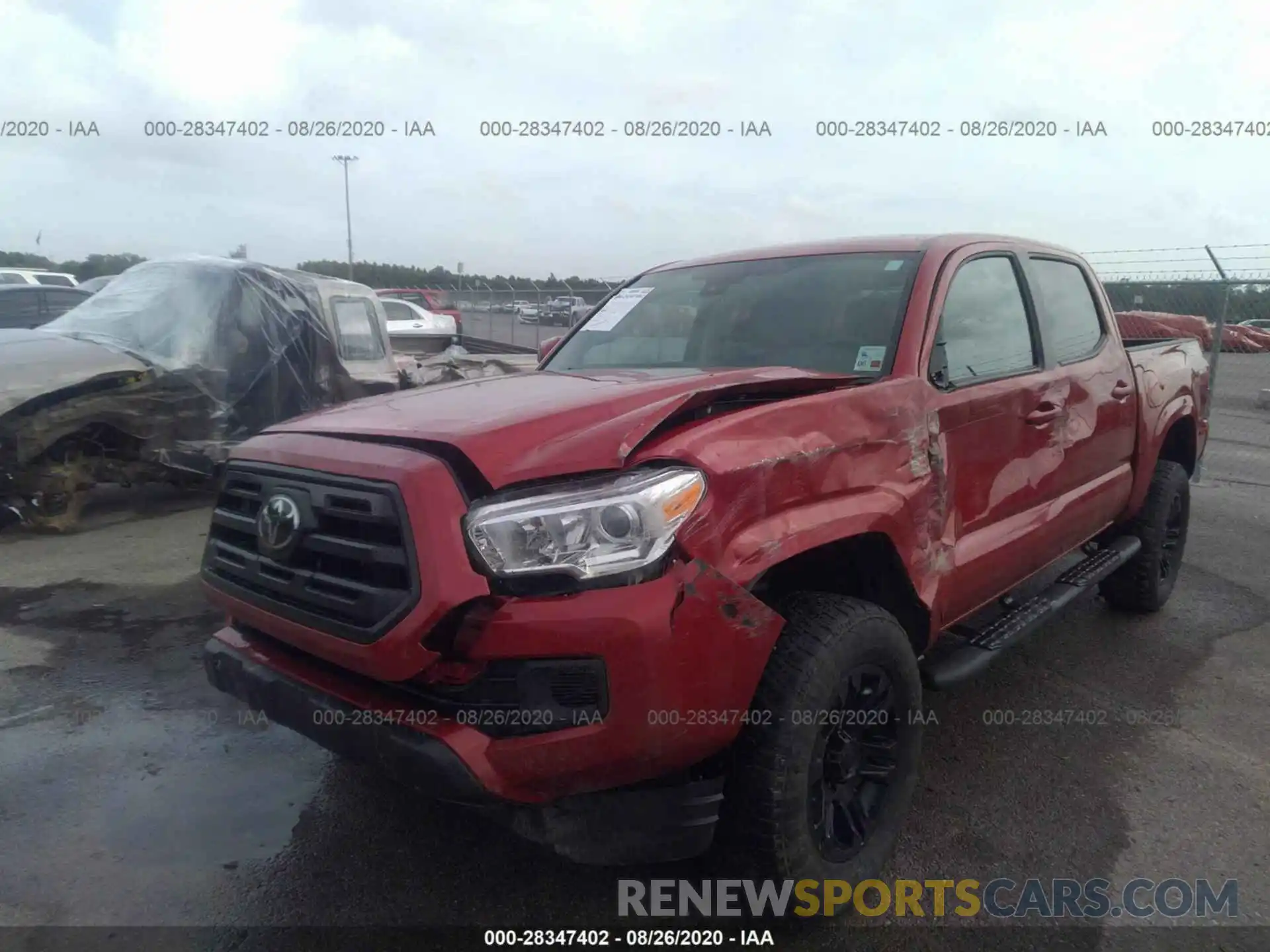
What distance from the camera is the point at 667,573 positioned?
6.48 ft

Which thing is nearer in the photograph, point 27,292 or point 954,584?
point 954,584

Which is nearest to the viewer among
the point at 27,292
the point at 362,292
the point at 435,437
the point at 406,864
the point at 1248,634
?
the point at 435,437

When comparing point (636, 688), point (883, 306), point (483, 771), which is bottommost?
point (483, 771)

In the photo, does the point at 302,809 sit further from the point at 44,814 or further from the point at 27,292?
the point at 27,292

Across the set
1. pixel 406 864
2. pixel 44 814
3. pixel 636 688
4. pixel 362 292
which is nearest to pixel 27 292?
pixel 362 292

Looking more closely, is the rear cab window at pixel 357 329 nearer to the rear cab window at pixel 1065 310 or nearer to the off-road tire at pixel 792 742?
the rear cab window at pixel 1065 310

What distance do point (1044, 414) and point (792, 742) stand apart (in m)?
1.96

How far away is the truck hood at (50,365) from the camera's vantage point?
5.83 meters

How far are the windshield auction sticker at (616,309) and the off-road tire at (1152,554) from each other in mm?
2914

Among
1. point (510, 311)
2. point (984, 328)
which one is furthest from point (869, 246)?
point (510, 311)

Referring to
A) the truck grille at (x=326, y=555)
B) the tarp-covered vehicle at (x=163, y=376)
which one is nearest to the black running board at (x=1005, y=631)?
the truck grille at (x=326, y=555)

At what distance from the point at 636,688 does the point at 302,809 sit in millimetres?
1621

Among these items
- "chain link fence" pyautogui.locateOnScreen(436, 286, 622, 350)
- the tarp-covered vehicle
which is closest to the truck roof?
the tarp-covered vehicle

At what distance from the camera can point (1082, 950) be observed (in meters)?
2.34
